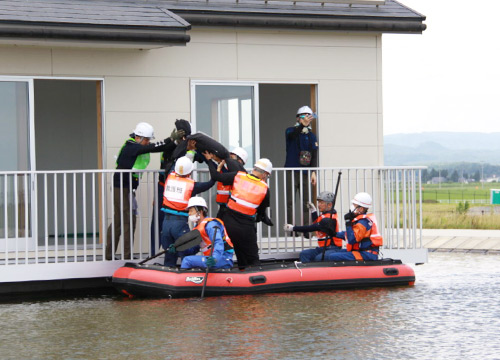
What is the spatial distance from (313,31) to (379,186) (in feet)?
8.47

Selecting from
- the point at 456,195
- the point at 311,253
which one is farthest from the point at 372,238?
the point at 456,195

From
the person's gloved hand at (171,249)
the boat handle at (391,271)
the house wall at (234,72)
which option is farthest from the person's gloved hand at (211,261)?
the boat handle at (391,271)

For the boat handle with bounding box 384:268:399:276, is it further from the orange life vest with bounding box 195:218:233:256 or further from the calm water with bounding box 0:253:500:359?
the orange life vest with bounding box 195:218:233:256

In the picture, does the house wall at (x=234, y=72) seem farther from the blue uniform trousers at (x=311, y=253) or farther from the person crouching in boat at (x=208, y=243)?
the blue uniform trousers at (x=311, y=253)

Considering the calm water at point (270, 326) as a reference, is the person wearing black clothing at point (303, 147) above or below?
above

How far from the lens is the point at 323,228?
13.4 metres

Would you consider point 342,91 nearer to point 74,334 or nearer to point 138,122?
point 138,122

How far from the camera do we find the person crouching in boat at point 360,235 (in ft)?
43.3

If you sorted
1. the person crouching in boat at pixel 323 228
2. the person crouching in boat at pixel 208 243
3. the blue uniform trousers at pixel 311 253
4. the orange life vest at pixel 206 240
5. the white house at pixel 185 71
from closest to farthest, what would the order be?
the person crouching in boat at pixel 208 243
the orange life vest at pixel 206 240
the white house at pixel 185 71
the person crouching in boat at pixel 323 228
the blue uniform trousers at pixel 311 253

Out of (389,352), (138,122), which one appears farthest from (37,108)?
(389,352)

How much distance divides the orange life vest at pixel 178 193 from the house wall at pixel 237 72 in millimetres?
1804

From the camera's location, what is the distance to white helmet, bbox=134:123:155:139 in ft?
44.4

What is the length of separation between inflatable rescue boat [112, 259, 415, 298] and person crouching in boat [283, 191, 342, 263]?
0.49m

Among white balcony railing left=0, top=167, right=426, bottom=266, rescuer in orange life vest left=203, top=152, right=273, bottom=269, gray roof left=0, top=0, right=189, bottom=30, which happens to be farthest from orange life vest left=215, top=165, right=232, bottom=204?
gray roof left=0, top=0, right=189, bottom=30
